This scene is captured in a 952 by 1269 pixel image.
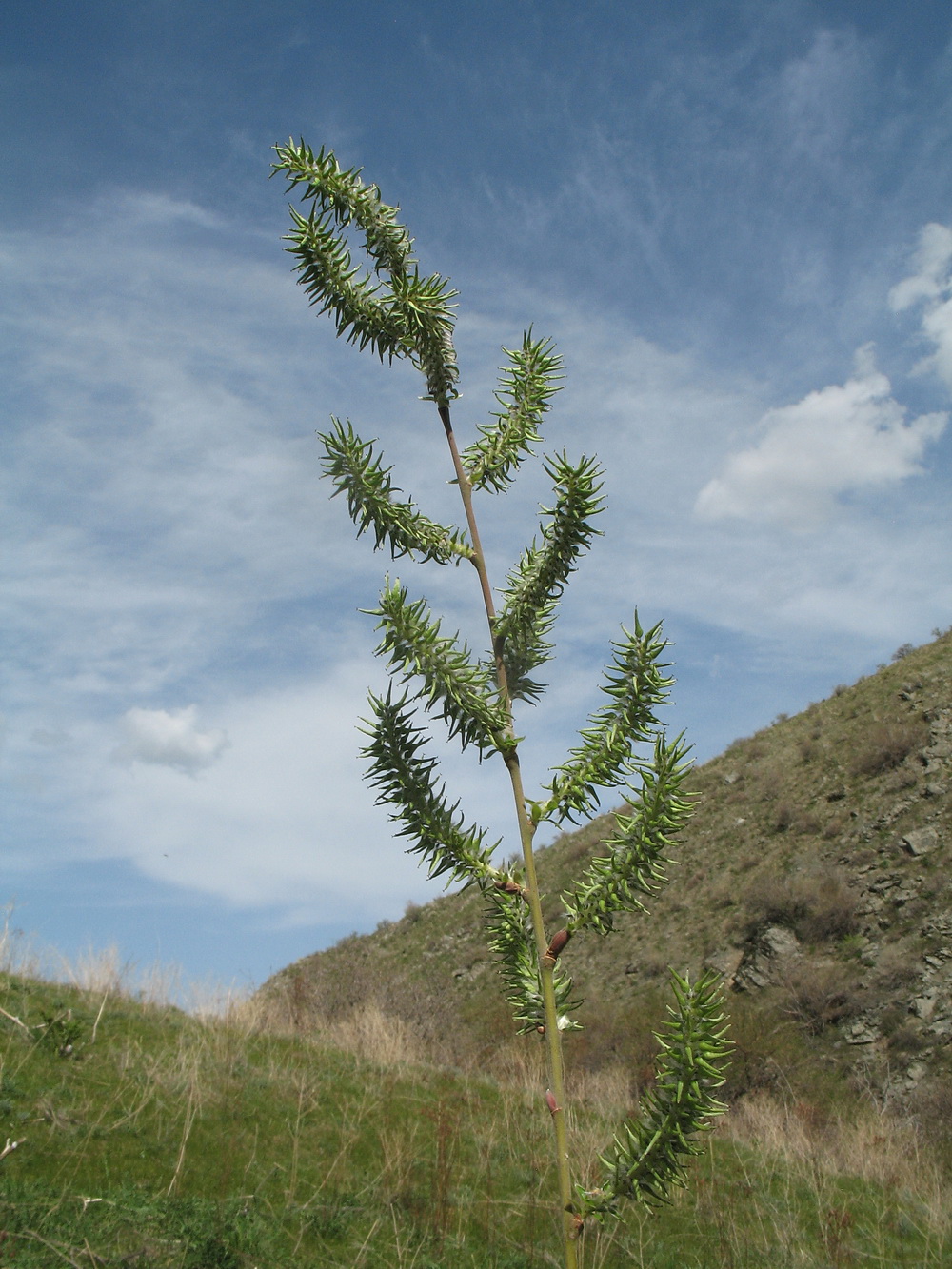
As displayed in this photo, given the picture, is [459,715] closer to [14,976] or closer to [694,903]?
[14,976]

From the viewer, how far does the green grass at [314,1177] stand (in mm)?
5043

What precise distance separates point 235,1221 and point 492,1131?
367 centimetres

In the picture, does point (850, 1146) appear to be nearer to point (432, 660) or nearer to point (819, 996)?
point (819, 996)

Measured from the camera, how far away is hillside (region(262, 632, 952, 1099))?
16125 mm

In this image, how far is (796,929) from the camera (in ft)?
68.7

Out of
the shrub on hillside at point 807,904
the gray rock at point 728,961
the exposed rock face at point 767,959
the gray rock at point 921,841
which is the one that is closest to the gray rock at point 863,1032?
the exposed rock face at point 767,959

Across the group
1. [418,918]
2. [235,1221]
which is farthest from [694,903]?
[235,1221]

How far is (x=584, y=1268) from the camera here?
5.65m

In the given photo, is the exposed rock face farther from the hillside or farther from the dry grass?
the dry grass

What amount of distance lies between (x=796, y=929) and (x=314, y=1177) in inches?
697

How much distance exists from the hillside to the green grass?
16.3 feet

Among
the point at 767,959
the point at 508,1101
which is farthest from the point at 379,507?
the point at 767,959

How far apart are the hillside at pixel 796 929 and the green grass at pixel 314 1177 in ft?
16.3

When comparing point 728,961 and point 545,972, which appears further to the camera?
point 728,961
